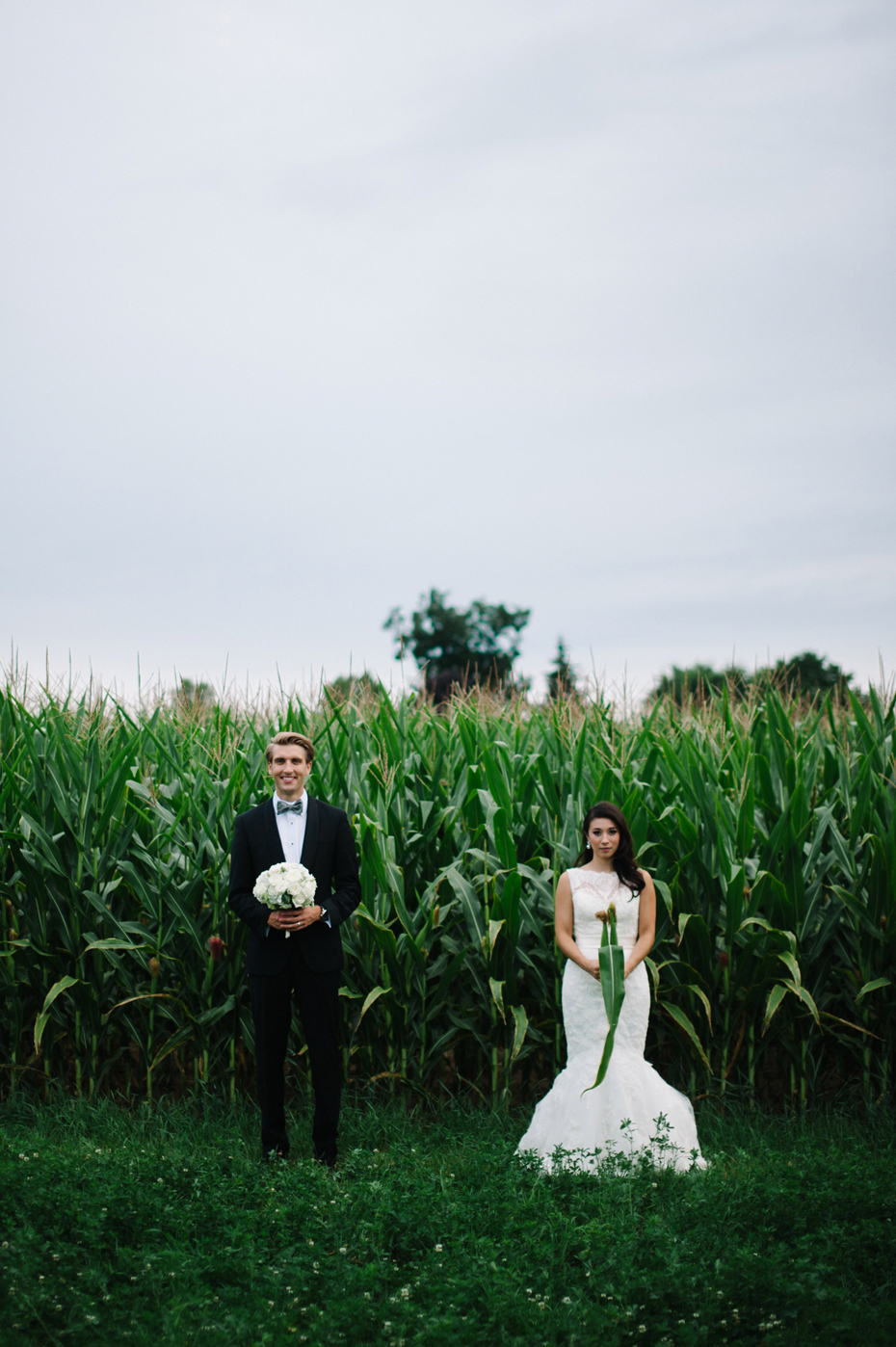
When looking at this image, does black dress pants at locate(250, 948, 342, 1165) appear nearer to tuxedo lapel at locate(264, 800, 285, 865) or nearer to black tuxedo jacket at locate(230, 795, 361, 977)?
black tuxedo jacket at locate(230, 795, 361, 977)

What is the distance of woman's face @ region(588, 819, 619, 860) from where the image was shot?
434cm

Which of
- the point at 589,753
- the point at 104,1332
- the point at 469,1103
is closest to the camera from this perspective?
the point at 104,1332

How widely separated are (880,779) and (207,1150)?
3.84 metres

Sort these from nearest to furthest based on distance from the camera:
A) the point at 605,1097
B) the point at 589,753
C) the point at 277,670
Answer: the point at 605,1097, the point at 589,753, the point at 277,670

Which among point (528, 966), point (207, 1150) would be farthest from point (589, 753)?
point (207, 1150)

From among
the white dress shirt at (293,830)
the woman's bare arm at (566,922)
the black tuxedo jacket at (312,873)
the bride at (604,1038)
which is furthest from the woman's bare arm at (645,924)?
the white dress shirt at (293,830)

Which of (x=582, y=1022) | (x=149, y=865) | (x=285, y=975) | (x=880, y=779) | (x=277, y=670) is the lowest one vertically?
(x=582, y=1022)

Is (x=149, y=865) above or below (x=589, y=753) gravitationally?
below

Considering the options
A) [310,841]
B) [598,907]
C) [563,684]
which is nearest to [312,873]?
[310,841]

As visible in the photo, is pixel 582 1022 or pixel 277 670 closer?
pixel 582 1022

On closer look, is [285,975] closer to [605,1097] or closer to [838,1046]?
[605,1097]

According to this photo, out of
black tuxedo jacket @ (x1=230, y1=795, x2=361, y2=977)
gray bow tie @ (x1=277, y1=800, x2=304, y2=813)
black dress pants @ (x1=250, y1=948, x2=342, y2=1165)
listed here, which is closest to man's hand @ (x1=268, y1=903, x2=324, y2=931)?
black tuxedo jacket @ (x1=230, y1=795, x2=361, y2=977)

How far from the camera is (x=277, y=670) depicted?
261 inches

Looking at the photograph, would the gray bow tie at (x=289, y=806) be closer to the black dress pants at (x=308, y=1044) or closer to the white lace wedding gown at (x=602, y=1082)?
the black dress pants at (x=308, y=1044)
